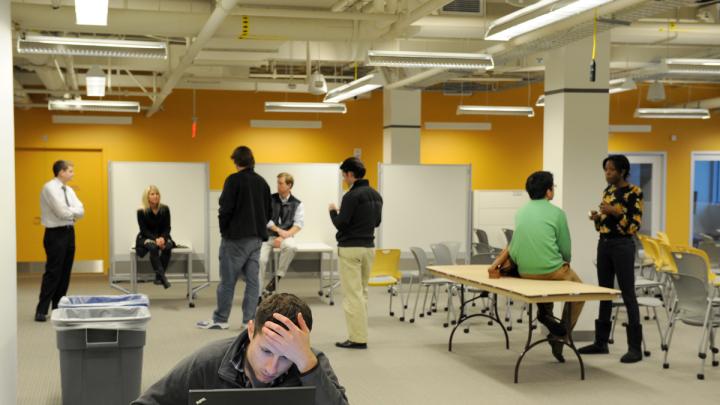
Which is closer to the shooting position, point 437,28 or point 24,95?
point 437,28

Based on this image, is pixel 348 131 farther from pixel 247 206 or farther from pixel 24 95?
pixel 247 206

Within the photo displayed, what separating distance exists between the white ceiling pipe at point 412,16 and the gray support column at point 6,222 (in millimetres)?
3466

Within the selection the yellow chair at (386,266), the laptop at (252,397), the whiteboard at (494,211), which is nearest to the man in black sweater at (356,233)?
the yellow chair at (386,266)

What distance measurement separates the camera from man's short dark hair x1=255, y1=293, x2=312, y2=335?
225 cm

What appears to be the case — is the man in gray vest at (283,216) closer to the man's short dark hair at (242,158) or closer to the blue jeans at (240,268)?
the blue jeans at (240,268)

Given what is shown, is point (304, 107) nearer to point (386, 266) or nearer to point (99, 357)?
point (386, 266)

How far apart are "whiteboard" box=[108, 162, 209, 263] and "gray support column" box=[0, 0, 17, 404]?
18.1ft

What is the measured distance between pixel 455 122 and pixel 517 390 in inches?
403

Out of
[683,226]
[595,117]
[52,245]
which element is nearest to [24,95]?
[52,245]

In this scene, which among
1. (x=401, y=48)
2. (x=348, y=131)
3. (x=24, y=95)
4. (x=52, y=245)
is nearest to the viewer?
(x=52, y=245)

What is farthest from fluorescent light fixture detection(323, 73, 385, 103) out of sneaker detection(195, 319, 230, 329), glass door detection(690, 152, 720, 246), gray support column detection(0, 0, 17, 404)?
glass door detection(690, 152, 720, 246)

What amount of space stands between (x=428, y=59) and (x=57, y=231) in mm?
4180

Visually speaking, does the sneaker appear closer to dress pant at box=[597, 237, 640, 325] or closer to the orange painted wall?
dress pant at box=[597, 237, 640, 325]

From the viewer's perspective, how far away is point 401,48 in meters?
10.2
